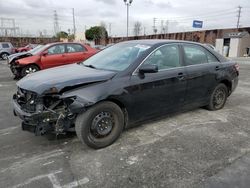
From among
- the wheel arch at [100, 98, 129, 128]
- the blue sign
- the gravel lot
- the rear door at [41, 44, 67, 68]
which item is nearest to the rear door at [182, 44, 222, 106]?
the gravel lot

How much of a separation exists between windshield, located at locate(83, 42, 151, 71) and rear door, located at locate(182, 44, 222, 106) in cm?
97

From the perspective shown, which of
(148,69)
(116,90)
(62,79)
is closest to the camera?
(62,79)

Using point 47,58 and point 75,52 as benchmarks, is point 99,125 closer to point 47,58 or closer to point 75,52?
point 47,58

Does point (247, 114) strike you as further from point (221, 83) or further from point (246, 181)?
point (246, 181)

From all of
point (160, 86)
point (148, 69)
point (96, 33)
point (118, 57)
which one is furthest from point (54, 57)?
point (96, 33)

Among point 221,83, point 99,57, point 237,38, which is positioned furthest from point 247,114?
point 237,38

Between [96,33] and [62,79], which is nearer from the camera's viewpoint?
[62,79]

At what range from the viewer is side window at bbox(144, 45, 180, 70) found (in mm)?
4082

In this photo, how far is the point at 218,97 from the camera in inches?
212

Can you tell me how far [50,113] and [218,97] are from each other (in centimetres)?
368

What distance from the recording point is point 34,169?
306 centimetres

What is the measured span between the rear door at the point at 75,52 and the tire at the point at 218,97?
6.52 meters

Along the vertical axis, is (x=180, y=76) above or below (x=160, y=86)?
above

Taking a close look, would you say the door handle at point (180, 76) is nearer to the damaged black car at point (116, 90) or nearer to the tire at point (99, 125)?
the damaged black car at point (116, 90)
